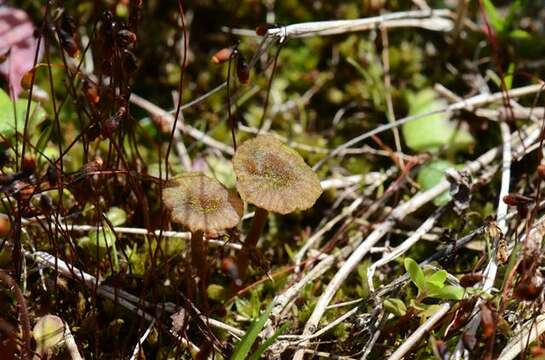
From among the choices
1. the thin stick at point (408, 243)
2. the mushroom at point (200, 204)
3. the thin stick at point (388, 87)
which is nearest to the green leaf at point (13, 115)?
the mushroom at point (200, 204)

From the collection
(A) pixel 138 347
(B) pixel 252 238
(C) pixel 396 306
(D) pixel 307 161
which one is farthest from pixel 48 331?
(D) pixel 307 161

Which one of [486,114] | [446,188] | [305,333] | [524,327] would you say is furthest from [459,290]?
[486,114]

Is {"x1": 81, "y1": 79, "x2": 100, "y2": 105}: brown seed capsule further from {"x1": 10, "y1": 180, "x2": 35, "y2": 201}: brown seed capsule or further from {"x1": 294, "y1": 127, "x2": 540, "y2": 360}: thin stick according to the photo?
{"x1": 294, "y1": 127, "x2": 540, "y2": 360}: thin stick

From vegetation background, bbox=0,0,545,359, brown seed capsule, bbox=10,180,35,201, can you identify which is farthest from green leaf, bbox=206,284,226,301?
brown seed capsule, bbox=10,180,35,201

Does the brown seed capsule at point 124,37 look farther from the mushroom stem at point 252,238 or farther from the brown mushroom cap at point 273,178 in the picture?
the mushroom stem at point 252,238

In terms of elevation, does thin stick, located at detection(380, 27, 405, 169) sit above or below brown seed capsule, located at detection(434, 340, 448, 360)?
above

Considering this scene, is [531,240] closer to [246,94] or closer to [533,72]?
[533,72]
